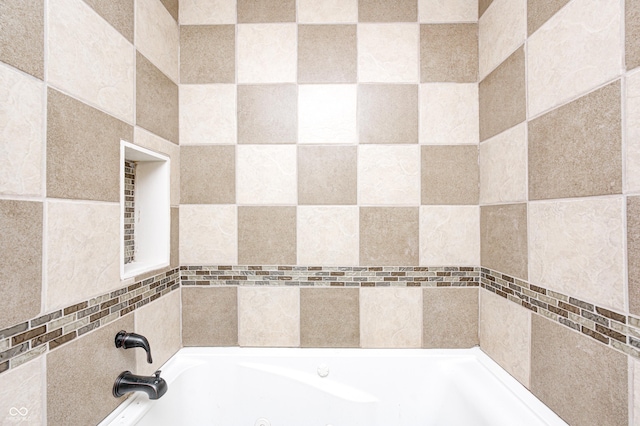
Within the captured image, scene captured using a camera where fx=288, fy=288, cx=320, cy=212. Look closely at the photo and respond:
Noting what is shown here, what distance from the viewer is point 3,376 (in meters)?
0.61

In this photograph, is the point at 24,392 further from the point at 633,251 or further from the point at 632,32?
the point at 632,32

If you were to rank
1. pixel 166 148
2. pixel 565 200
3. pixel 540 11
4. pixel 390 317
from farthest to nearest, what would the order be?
pixel 390 317 < pixel 166 148 < pixel 540 11 < pixel 565 200

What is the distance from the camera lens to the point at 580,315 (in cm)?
81

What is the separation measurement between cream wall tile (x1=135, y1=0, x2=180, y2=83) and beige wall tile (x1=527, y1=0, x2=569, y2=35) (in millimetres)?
1422

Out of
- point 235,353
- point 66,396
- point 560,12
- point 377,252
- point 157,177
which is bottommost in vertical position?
point 235,353

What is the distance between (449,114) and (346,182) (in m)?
0.59

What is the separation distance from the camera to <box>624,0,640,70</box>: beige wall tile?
2.19 ft

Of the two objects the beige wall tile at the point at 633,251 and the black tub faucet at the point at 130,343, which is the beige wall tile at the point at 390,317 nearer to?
the beige wall tile at the point at 633,251

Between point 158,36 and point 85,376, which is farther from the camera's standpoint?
point 158,36

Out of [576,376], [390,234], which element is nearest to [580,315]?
[576,376]

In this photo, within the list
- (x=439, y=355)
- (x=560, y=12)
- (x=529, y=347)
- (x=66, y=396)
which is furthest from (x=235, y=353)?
(x=560, y=12)

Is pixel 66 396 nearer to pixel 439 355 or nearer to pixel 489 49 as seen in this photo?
pixel 439 355

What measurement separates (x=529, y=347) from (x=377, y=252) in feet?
2.13

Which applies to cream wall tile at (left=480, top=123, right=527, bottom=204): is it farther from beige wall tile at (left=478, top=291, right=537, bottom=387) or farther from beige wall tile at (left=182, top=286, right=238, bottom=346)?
beige wall tile at (left=182, top=286, right=238, bottom=346)
